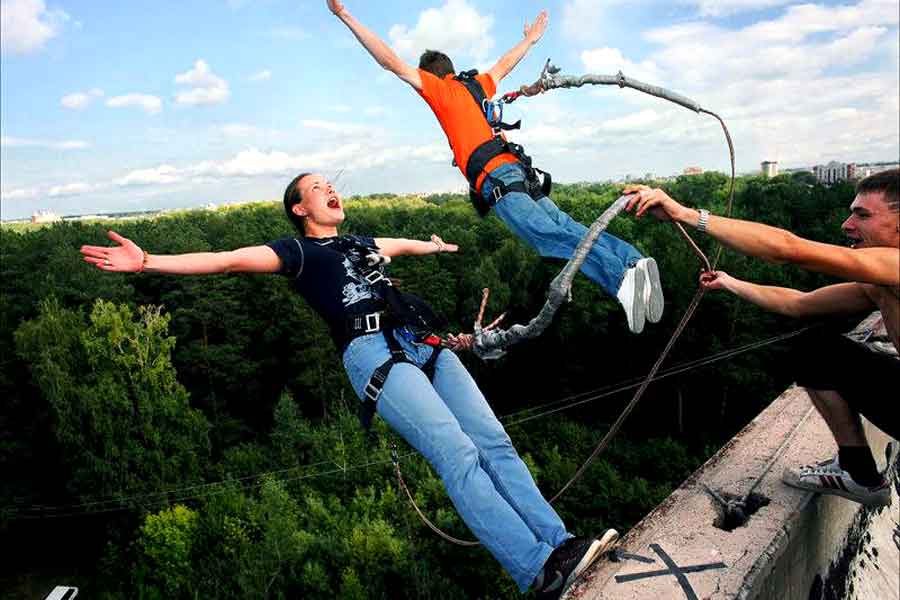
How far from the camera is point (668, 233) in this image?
28.3 m

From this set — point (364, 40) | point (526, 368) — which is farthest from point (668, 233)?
point (364, 40)

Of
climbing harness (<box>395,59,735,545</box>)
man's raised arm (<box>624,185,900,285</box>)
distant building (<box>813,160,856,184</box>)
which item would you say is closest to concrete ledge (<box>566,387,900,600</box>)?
climbing harness (<box>395,59,735,545</box>)

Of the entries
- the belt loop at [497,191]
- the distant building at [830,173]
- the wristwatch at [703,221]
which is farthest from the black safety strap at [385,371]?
the distant building at [830,173]

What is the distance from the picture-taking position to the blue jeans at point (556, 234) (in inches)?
149

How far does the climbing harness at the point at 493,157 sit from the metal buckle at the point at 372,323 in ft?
4.12

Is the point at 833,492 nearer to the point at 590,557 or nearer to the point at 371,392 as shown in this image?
the point at 590,557

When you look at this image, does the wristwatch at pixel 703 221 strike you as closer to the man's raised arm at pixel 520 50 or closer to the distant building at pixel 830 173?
the man's raised arm at pixel 520 50

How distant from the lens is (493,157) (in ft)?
13.8

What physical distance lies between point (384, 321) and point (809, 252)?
78.9 inches

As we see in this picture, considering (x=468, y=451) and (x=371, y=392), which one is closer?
(x=468, y=451)

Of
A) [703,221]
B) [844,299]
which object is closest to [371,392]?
[703,221]

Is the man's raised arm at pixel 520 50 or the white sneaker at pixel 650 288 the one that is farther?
the man's raised arm at pixel 520 50

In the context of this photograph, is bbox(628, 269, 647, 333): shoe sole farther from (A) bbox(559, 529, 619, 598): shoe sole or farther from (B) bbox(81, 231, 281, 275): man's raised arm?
(B) bbox(81, 231, 281, 275): man's raised arm

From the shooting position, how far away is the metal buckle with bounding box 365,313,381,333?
11.1 feet
